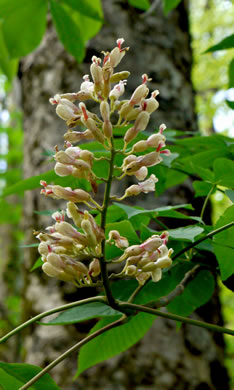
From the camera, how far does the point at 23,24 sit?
1.61 metres

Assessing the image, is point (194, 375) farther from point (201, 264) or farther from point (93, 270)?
point (93, 270)

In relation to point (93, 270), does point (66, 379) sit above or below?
below

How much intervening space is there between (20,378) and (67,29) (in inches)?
47.5

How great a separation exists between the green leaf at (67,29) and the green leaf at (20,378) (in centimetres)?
110

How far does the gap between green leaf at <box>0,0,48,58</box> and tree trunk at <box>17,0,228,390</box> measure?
22.2 inches

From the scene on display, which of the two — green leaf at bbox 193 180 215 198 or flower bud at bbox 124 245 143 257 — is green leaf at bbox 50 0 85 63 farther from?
flower bud at bbox 124 245 143 257

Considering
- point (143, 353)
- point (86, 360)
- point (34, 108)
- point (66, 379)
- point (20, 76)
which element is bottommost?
point (66, 379)

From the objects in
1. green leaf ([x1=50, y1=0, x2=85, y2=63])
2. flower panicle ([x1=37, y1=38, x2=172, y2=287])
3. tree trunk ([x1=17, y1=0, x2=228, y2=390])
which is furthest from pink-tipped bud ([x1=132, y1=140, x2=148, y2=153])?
tree trunk ([x1=17, y1=0, x2=228, y2=390])

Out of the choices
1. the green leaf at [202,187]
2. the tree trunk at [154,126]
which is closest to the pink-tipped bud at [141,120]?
the green leaf at [202,187]

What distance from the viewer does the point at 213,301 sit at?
1889 millimetres

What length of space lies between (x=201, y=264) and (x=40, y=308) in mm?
1241

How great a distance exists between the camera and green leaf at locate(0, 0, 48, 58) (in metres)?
1.53

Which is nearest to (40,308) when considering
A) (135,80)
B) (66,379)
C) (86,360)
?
(66,379)

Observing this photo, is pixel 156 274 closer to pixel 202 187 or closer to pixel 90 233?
pixel 90 233
